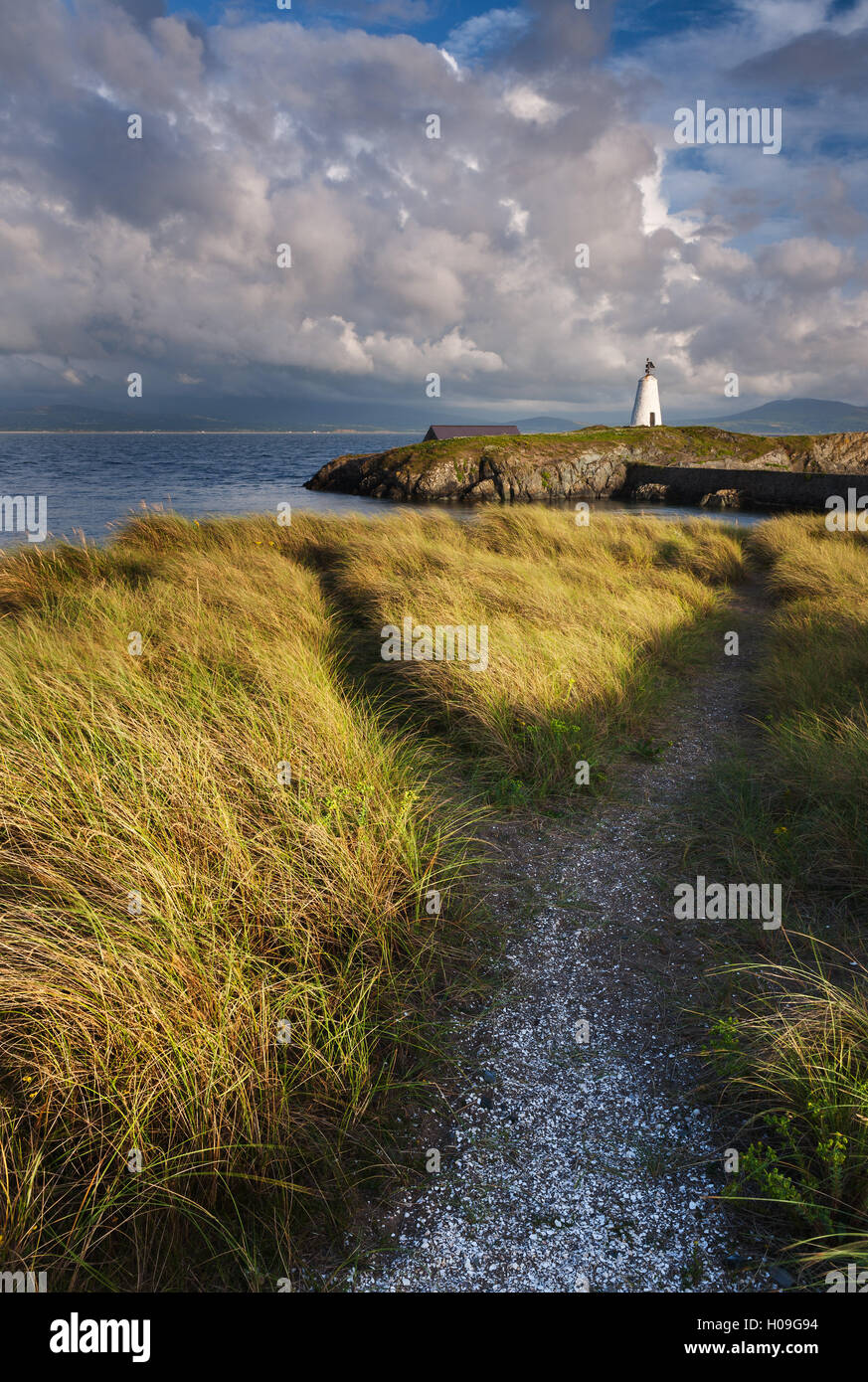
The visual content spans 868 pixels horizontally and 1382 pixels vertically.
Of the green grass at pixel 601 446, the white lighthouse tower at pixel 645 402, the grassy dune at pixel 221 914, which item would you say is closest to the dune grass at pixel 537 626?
the grassy dune at pixel 221 914

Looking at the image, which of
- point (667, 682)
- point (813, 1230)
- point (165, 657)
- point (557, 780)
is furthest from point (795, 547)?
point (813, 1230)

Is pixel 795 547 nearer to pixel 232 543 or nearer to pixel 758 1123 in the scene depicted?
pixel 232 543

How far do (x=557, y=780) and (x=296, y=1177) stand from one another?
3224 millimetres

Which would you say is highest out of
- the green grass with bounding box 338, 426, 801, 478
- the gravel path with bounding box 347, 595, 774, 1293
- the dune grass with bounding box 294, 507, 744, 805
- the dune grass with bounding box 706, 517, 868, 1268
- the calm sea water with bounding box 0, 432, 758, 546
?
the green grass with bounding box 338, 426, 801, 478

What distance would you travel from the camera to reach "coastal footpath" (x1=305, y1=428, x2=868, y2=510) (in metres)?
38.5

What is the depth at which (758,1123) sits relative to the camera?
226 centimetres

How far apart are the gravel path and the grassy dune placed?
10.2 inches

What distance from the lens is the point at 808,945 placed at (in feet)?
10.4

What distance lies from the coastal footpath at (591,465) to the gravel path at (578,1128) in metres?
36.9

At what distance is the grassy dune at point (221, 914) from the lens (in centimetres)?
191

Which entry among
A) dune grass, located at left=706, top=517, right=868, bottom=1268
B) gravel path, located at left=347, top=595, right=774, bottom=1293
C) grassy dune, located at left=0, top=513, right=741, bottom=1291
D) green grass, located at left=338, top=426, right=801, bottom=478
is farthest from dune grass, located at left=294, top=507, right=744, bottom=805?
green grass, located at left=338, top=426, right=801, bottom=478

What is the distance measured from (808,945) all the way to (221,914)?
110 inches

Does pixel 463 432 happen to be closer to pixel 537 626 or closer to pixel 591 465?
pixel 591 465

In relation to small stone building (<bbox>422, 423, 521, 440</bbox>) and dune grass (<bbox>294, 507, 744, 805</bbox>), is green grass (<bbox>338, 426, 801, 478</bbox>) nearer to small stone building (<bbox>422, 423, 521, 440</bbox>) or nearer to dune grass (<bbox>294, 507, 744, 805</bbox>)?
small stone building (<bbox>422, 423, 521, 440</bbox>)
